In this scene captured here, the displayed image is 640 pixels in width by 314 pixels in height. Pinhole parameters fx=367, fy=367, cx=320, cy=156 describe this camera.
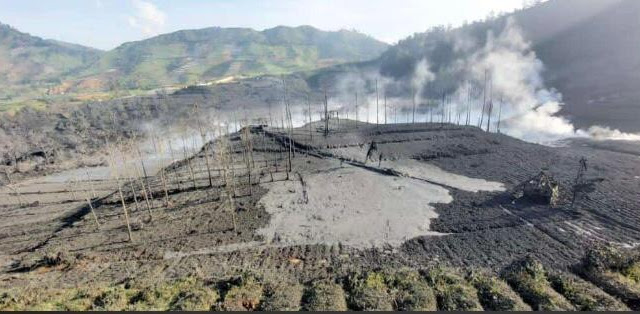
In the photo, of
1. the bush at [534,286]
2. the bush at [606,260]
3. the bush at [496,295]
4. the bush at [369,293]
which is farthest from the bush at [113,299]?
the bush at [606,260]

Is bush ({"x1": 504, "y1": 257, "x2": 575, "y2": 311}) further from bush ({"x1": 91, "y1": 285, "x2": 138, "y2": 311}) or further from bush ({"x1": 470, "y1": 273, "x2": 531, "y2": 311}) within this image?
bush ({"x1": 91, "y1": 285, "x2": 138, "y2": 311})

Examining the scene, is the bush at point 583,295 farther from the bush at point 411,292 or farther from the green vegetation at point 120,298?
the green vegetation at point 120,298

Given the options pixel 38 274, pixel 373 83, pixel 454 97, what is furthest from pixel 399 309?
pixel 373 83

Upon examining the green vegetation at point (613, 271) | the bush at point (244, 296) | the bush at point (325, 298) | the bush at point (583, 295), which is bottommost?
the green vegetation at point (613, 271)

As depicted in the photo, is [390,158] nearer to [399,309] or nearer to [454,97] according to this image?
[399,309]

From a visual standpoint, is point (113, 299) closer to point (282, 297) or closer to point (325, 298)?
point (282, 297)
